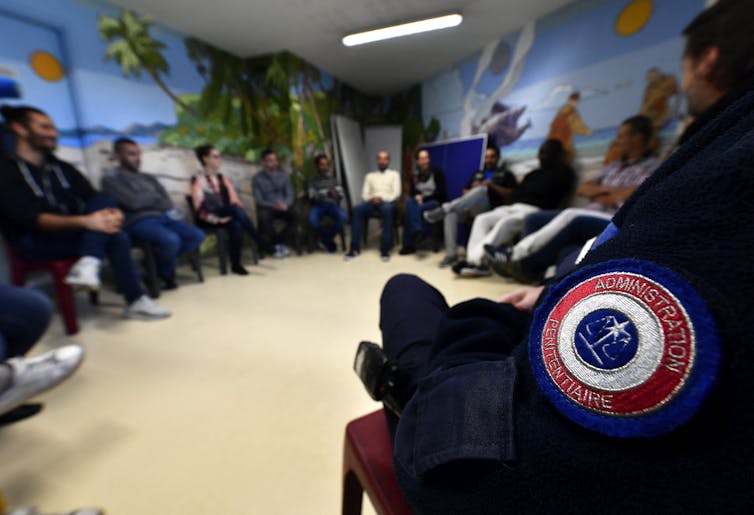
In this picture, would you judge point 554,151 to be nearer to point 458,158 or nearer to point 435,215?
point 435,215

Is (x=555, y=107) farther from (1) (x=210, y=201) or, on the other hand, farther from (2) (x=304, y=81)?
(1) (x=210, y=201)

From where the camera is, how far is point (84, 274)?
169 cm

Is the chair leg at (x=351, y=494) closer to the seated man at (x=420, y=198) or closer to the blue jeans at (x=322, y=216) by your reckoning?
the seated man at (x=420, y=198)

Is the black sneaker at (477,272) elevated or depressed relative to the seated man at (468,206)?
depressed

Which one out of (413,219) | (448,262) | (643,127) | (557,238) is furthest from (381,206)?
(643,127)

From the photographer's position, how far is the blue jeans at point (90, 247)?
1.77 meters

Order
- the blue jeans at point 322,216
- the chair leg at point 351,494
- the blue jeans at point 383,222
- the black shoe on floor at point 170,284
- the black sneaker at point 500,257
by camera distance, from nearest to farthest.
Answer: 1. the chair leg at point 351,494
2. the black sneaker at point 500,257
3. the black shoe on floor at point 170,284
4. the blue jeans at point 383,222
5. the blue jeans at point 322,216

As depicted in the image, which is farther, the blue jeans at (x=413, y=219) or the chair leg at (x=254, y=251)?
the blue jeans at (x=413, y=219)

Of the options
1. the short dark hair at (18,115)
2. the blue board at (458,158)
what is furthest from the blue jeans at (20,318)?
the blue board at (458,158)

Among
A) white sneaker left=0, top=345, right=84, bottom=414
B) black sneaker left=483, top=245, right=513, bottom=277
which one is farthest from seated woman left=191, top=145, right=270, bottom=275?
black sneaker left=483, top=245, right=513, bottom=277

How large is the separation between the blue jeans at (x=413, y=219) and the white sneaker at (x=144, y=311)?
2465 mm

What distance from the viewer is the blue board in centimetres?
420

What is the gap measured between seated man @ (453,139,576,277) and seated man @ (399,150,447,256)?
0.94 m

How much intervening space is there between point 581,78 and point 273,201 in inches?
135
